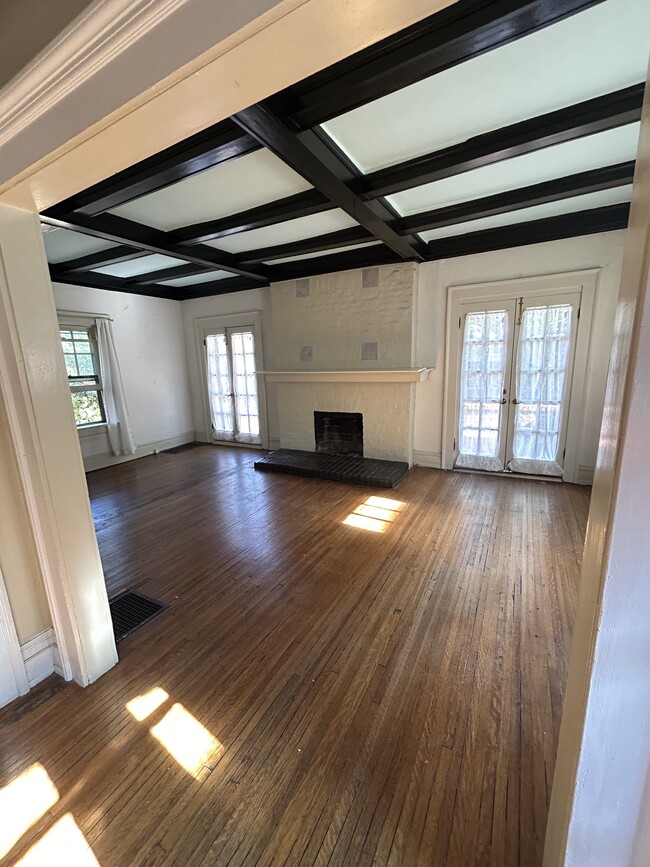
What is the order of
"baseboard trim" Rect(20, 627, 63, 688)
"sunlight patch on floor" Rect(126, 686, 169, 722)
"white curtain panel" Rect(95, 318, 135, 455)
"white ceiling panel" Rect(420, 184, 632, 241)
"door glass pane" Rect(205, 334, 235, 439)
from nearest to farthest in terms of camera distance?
"sunlight patch on floor" Rect(126, 686, 169, 722) < "baseboard trim" Rect(20, 627, 63, 688) < "white ceiling panel" Rect(420, 184, 632, 241) < "white curtain panel" Rect(95, 318, 135, 455) < "door glass pane" Rect(205, 334, 235, 439)

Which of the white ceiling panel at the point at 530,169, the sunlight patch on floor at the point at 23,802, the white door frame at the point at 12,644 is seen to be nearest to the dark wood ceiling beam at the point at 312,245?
the white ceiling panel at the point at 530,169

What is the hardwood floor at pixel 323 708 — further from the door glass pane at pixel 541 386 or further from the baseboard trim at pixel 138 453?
the baseboard trim at pixel 138 453

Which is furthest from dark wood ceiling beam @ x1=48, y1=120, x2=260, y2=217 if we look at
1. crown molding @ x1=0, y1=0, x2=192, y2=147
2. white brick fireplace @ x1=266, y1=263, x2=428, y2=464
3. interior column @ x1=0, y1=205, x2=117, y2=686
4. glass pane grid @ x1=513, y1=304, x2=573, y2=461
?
glass pane grid @ x1=513, y1=304, x2=573, y2=461

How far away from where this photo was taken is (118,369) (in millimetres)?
5359

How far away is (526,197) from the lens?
281 centimetres

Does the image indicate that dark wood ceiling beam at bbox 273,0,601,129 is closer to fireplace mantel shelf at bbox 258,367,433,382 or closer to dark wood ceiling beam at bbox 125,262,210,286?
fireplace mantel shelf at bbox 258,367,433,382

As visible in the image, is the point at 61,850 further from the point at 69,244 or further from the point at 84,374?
the point at 84,374

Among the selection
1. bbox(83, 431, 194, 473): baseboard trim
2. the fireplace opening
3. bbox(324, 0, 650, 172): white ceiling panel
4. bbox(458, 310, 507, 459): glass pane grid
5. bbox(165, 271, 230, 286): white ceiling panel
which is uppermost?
bbox(165, 271, 230, 286): white ceiling panel

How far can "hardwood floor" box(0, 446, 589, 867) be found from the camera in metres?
1.14

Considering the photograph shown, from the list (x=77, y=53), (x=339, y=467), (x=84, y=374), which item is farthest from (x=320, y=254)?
(x=77, y=53)

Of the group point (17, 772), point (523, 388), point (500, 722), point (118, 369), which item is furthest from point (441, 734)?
point (118, 369)

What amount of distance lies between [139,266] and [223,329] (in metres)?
1.57

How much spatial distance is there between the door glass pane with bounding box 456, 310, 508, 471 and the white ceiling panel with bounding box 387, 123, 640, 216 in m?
1.53

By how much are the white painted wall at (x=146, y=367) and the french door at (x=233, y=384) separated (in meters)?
0.62
